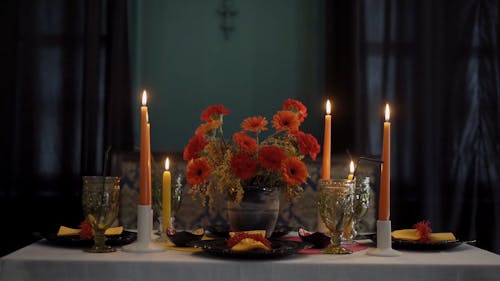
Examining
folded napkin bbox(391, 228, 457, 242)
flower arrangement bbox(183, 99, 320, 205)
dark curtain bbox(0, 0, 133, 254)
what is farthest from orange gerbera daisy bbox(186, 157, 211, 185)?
dark curtain bbox(0, 0, 133, 254)

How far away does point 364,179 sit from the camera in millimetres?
1839

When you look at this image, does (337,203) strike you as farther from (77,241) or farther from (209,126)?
(77,241)

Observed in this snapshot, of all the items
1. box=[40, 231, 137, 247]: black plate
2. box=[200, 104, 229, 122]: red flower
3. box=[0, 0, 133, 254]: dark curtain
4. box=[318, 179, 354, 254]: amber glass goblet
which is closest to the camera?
box=[318, 179, 354, 254]: amber glass goblet

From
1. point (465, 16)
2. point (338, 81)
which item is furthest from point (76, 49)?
point (465, 16)

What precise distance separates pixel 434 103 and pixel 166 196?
212 cm

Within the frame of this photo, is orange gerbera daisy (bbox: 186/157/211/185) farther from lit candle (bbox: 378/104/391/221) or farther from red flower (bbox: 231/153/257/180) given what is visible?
lit candle (bbox: 378/104/391/221)

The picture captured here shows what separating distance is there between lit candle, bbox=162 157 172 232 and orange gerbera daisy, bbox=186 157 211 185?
12 centimetres

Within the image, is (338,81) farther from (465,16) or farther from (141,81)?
(141,81)

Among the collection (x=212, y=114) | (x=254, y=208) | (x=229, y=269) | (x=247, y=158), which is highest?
(x=212, y=114)

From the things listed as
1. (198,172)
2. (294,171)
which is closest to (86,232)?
(198,172)

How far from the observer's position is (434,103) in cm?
360

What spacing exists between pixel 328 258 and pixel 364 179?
1.24ft

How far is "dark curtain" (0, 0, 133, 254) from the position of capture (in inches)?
140

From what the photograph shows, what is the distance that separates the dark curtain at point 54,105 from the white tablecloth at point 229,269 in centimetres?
209
